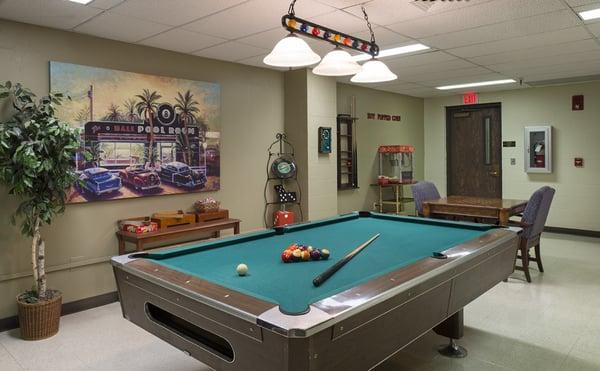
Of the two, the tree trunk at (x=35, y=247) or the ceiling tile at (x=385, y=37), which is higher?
the ceiling tile at (x=385, y=37)

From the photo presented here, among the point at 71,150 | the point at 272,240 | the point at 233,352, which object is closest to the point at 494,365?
the point at 272,240

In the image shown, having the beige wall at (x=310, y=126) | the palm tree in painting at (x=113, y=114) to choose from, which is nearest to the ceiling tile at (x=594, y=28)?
the beige wall at (x=310, y=126)

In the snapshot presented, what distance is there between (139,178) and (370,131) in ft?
14.2

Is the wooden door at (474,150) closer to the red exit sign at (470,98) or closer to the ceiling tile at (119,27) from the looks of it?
the red exit sign at (470,98)

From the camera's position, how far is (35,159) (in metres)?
3.15

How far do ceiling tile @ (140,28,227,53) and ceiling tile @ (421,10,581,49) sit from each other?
2202 millimetres

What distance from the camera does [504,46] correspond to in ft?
15.0

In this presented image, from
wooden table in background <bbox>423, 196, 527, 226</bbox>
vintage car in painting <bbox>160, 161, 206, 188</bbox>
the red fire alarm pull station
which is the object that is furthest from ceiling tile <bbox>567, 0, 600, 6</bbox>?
the red fire alarm pull station

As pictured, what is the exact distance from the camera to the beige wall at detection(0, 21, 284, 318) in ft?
11.8

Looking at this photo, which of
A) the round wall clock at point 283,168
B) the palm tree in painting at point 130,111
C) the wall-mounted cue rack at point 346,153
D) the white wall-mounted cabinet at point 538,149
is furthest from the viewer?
the white wall-mounted cabinet at point 538,149

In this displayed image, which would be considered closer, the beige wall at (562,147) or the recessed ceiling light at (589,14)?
the recessed ceiling light at (589,14)

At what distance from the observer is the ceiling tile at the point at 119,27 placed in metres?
3.48

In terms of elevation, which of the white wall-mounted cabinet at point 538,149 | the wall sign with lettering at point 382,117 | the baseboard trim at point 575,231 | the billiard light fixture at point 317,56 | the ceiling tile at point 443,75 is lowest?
the baseboard trim at point 575,231

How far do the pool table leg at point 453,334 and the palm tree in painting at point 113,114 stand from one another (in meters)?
3.49
